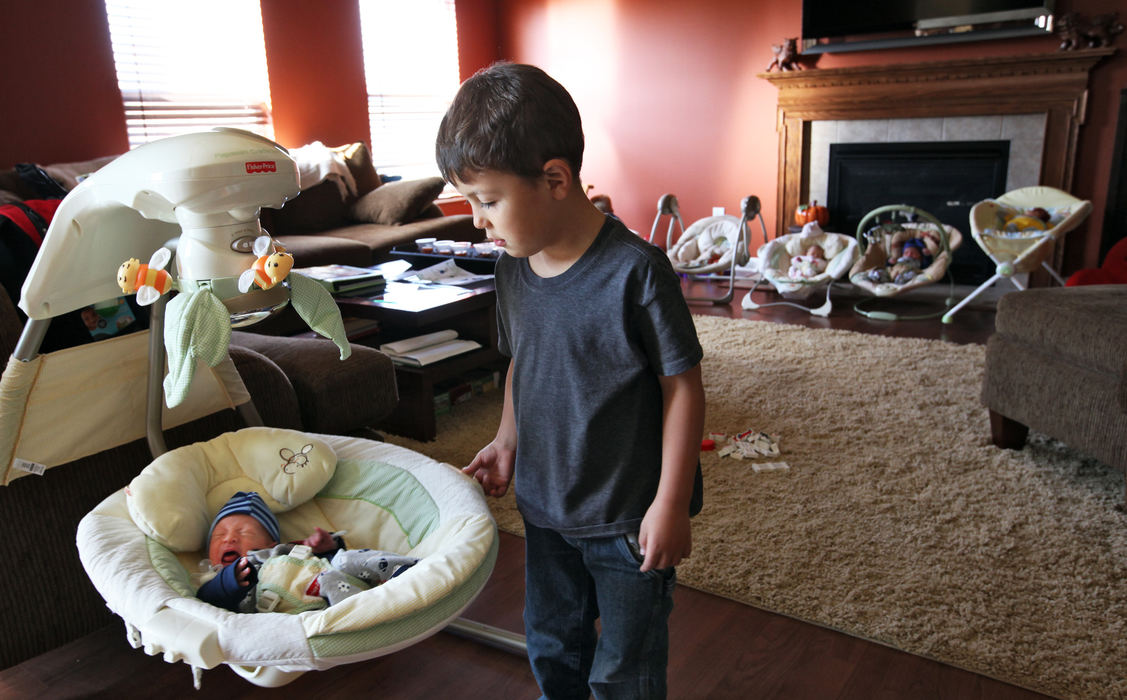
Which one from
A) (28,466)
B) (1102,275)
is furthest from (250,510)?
(1102,275)

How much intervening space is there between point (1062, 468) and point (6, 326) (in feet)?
8.38

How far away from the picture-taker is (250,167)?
3.37 feet

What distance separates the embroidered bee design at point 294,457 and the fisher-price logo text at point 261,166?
1.81ft

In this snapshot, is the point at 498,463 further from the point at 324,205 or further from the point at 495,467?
the point at 324,205

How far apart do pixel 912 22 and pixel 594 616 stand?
4.57m

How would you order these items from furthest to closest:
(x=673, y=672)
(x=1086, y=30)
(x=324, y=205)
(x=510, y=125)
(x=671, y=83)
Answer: (x=671, y=83), (x=324, y=205), (x=1086, y=30), (x=673, y=672), (x=510, y=125)

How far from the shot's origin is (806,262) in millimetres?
4328

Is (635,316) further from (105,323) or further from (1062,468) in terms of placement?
(1062,468)

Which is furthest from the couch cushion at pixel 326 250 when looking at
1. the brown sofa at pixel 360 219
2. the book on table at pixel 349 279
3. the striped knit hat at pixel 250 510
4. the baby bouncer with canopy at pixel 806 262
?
the striped knit hat at pixel 250 510

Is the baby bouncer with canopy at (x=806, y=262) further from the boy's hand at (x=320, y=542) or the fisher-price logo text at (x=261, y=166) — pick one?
the fisher-price logo text at (x=261, y=166)

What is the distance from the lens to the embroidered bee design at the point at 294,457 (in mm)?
1416

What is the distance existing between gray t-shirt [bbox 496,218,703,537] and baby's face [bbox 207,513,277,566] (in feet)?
1.62

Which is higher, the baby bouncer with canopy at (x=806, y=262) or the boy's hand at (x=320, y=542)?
the boy's hand at (x=320, y=542)

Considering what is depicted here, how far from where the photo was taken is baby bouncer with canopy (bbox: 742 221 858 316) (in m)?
4.22
